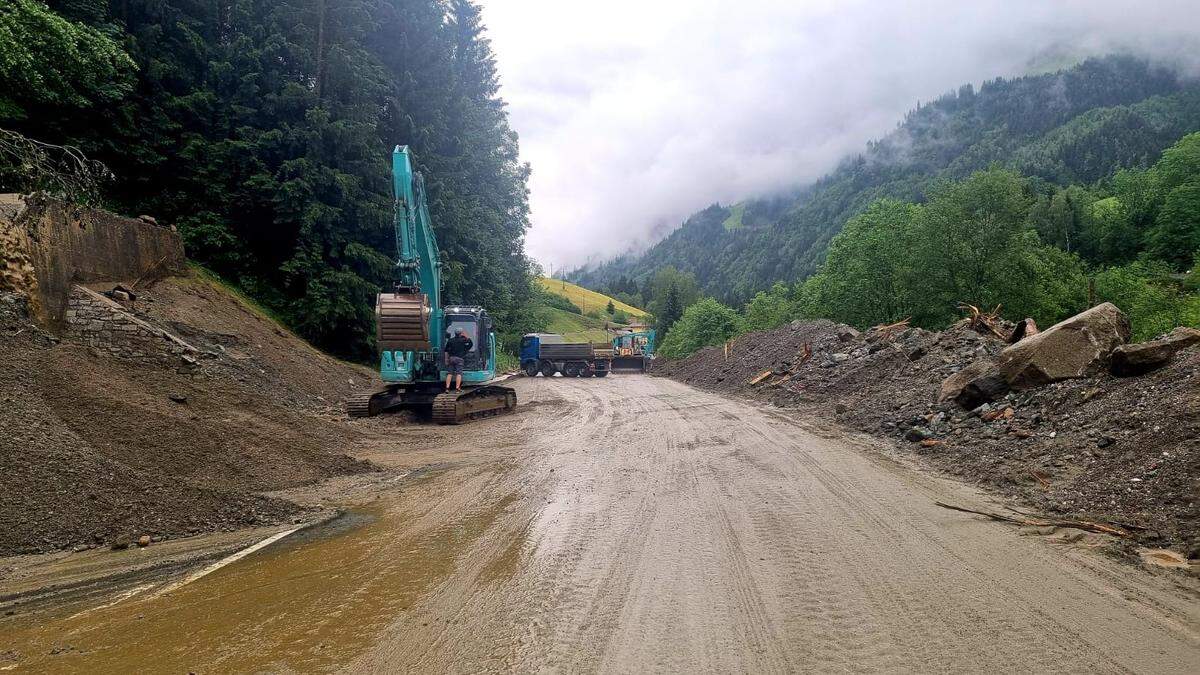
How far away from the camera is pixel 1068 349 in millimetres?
9617

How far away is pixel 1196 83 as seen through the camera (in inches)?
7594

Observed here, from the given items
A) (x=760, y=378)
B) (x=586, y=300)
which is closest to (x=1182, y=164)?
(x=760, y=378)

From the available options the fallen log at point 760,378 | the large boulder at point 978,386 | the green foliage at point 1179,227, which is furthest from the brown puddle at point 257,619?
the green foliage at point 1179,227

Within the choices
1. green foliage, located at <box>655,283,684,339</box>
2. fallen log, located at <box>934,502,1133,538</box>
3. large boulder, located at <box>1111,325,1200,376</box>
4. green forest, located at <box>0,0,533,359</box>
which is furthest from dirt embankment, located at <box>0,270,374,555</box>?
green foliage, located at <box>655,283,684,339</box>

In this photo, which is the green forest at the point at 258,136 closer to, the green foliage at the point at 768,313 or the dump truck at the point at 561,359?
the dump truck at the point at 561,359

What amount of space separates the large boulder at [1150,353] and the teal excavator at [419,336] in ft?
40.4

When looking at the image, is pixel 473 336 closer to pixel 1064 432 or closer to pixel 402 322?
pixel 402 322

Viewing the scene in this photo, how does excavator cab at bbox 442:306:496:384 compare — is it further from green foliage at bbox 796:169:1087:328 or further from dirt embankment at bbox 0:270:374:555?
green foliage at bbox 796:169:1087:328

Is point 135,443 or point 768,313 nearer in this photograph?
point 135,443

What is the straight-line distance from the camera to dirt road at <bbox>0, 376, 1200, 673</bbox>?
3447 millimetres

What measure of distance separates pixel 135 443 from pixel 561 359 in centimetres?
3068

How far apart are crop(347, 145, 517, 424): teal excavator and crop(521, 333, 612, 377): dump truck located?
67.5 ft

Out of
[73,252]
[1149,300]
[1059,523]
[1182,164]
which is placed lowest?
[1059,523]

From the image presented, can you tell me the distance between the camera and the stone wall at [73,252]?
34.0ft
